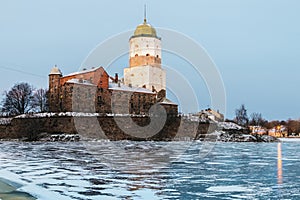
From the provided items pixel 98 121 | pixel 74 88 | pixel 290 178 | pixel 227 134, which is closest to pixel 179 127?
pixel 227 134

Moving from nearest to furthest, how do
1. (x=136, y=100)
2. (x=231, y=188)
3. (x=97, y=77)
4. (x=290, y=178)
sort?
1. (x=231, y=188)
2. (x=290, y=178)
3. (x=97, y=77)
4. (x=136, y=100)

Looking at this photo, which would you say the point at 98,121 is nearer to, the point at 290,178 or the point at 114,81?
the point at 114,81

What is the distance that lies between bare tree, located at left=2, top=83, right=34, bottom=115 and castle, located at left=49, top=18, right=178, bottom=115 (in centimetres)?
1001

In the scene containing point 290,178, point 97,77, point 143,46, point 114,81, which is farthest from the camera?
point 143,46

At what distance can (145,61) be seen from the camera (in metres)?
57.1

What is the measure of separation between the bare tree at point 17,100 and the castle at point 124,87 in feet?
32.8

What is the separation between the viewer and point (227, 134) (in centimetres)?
4228

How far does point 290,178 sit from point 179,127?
32751mm

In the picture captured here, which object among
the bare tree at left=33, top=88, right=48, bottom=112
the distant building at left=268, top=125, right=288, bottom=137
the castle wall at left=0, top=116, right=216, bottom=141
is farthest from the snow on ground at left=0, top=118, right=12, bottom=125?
the distant building at left=268, top=125, right=288, bottom=137

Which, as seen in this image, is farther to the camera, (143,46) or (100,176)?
(143,46)


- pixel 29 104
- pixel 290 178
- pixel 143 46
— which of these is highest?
pixel 143 46

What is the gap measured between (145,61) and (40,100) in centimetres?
1868

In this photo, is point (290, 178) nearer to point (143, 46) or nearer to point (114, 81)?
point (114, 81)

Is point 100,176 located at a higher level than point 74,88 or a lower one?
lower
